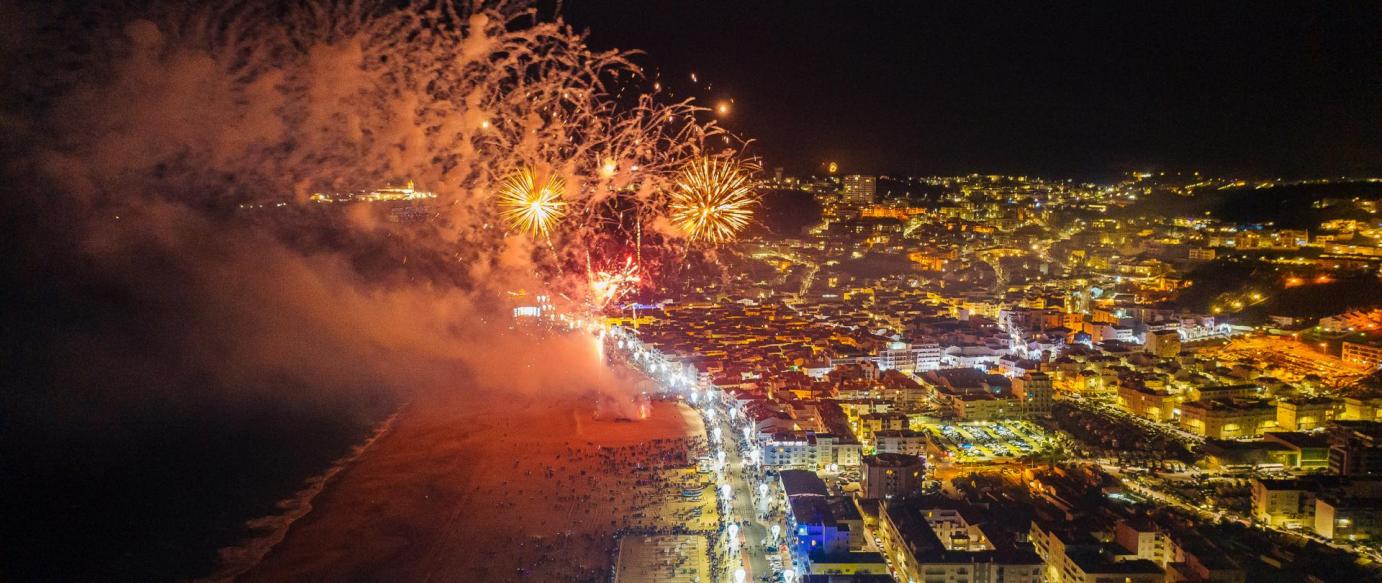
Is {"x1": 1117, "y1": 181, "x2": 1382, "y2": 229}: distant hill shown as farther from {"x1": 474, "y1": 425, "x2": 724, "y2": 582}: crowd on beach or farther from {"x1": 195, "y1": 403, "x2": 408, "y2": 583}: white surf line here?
{"x1": 195, "y1": 403, "x2": 408, "y2": 583}: white surf line

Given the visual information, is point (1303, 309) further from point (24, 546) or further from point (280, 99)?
point (24, 546)

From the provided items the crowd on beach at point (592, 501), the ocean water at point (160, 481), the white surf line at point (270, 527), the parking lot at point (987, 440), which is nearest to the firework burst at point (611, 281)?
the ocean water at point (160, 481)

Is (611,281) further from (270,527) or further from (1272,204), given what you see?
(1272,204)

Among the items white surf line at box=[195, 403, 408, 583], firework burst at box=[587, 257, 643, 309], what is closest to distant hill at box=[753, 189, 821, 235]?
firework burst at box=[587, 257, 643, 309]

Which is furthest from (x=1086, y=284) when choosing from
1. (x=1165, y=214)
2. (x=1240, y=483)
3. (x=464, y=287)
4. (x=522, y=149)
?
(x=522, y=149)

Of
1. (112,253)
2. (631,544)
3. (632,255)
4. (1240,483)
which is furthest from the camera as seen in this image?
(632,255)

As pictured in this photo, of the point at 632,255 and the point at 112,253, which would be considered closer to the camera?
the point at 112,253

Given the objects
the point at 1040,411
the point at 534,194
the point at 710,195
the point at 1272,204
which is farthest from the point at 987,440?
the point at 1272,204
